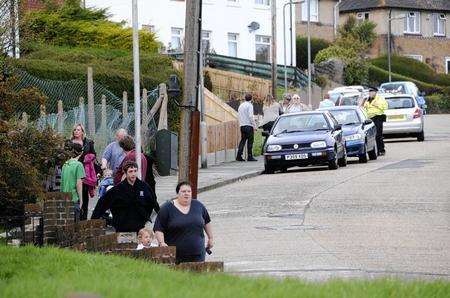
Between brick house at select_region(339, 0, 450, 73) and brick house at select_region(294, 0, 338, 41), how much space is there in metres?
4.70

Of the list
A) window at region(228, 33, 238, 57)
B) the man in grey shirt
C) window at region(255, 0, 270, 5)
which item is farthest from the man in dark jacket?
window at region(255, 0, 270, 5)

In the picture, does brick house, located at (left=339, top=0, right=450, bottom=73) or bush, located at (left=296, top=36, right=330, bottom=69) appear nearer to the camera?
bush, located at (left=296, top=36, right=330, bottom=69)

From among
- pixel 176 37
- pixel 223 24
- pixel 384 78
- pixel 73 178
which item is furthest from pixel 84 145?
pixel 384 78

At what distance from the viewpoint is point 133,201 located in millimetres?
19344

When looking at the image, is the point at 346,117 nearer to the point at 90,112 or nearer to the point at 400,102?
the point at 400,102

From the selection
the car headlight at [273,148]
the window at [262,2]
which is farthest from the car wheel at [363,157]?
the window at [262,2]

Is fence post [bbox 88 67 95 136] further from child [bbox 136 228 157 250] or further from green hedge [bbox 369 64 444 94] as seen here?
green hedge [bbox 369 64 444 94]

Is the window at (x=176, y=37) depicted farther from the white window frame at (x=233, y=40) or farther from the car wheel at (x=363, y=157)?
the car wheel at (x=363, y=157)

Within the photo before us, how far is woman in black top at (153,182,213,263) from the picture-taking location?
1702 centimetres

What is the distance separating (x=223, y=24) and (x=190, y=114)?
151 ft

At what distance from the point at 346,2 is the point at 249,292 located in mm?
96675

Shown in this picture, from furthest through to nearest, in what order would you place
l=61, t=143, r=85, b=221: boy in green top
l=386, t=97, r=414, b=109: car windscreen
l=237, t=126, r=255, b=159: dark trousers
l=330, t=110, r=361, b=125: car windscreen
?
l=386, t=97, r=414, b=109: car windscreen, l=237, t=126, r=255, b=159: dark trousers, l=330, t=110, r=361, b=125: car windscreen, l=61, t=143, r=85, b=221: boy in green top

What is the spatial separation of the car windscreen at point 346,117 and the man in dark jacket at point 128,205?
70.3 feet

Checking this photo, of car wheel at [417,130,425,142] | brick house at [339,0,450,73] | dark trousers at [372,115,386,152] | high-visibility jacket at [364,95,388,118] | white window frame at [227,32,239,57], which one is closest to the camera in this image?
dark trousers at [372,115,386,152]
